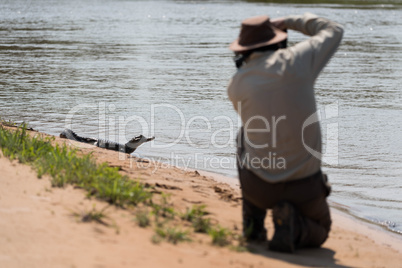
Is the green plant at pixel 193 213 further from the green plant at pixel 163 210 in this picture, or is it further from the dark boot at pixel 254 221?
the dark boot at pixel 254 221

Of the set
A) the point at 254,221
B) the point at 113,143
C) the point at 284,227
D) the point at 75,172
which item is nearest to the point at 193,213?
the point at 254,221

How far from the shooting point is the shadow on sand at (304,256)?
Answer: 438 cm

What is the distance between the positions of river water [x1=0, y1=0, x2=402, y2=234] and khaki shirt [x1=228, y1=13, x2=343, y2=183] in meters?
2.16

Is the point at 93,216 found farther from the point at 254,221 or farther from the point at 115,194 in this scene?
the point at 254,221

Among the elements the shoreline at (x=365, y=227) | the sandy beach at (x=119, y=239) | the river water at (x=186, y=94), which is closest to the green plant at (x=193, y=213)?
the sandy beach at (x=119, y=239)

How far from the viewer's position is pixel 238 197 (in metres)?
6.12

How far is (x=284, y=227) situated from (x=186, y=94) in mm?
8474

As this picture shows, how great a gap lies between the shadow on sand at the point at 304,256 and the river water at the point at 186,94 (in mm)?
1740

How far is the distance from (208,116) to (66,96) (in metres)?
3.17

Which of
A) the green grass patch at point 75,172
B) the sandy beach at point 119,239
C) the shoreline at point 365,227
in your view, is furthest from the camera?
the shoreline at point 365,227

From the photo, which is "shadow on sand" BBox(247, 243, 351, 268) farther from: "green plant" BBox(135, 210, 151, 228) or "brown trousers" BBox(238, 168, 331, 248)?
"green plant" BBox(135, 210, 151, 228)

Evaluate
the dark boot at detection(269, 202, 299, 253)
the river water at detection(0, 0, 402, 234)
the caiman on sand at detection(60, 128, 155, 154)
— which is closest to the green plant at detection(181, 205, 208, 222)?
the dark boot at detection(269, 202, 299, 253)

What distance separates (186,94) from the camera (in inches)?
502

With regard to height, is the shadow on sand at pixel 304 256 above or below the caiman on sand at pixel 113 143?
below
